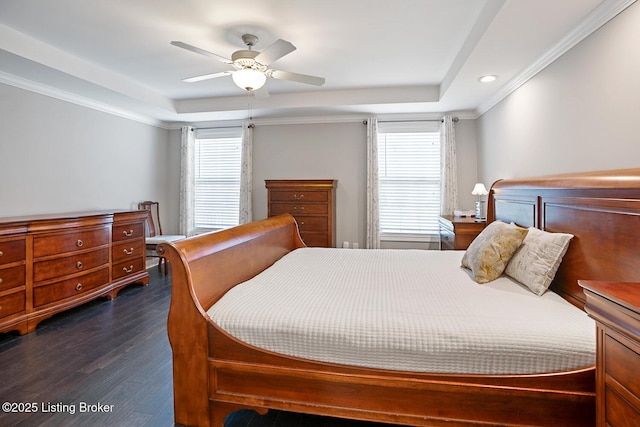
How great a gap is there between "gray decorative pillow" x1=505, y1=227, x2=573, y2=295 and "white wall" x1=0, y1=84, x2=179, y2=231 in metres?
4.64

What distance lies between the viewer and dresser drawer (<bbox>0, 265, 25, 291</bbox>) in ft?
8.30

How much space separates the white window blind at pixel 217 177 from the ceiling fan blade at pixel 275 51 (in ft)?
9.61

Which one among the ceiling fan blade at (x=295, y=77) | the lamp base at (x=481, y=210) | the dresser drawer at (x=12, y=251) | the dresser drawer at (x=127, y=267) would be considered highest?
the ceiling fan blade at (x=295, y=77)

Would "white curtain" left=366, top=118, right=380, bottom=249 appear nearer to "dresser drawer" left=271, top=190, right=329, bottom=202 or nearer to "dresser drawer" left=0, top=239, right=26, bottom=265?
"dresser drawer" left=271, top=190, right=329, bottom=202

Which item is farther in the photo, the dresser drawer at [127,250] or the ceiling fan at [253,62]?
the dresser drawer at [127,250]

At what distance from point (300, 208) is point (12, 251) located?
3.09 meters

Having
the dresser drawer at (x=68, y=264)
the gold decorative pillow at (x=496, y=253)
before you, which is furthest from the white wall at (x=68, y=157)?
the gold decorative pillow at (x=496, y=253)

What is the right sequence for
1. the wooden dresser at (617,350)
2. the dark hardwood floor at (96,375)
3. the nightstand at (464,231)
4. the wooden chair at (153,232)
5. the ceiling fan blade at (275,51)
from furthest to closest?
the wooden chair at (153,232) < the nightstand at (464,231) < the ceiling fan blade at (275,51) < the dark hardwood floor at (96,375) < the wooden dresser at (617,350)

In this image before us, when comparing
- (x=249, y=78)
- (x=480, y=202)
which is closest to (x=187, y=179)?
(x=249, y=78)

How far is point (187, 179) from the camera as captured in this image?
536 centimetres

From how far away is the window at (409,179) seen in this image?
475 centimetres

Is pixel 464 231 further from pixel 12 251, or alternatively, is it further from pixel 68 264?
pixel 12 251

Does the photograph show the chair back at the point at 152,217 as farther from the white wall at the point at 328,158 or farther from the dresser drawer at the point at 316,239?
the dresser drawer at the point at 316,239

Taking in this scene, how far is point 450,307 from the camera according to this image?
1.53 metres
